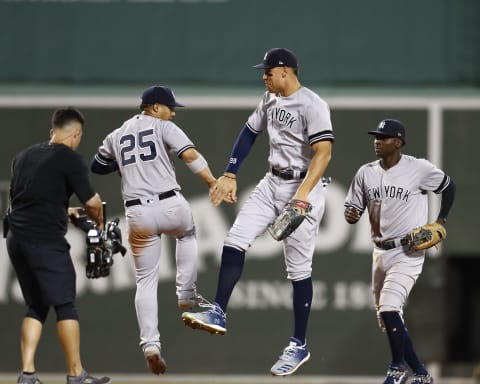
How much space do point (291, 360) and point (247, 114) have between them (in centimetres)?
614

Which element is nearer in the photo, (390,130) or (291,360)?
(291,360)

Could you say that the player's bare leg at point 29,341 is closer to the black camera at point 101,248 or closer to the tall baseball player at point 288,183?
the black camera at point 101,248

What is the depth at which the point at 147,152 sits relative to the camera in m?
8.55

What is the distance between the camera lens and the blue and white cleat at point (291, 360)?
27.9 ft

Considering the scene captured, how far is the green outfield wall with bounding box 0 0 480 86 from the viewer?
47.8ft

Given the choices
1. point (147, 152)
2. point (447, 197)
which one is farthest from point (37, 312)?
point (447, 197)

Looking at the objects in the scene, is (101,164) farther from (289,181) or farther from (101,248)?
(289,181)

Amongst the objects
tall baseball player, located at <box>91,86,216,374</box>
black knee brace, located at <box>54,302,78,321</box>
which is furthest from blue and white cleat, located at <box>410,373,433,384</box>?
black knee brace, located at <box>54,302,78,321</box>

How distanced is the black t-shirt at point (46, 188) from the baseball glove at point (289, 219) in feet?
4.43

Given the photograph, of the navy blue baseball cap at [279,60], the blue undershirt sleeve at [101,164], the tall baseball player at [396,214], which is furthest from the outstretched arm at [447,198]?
the blue undershirt sleeve at [101,164]

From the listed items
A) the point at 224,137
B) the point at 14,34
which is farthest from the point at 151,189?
the point at 14,34

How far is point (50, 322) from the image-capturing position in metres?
14.2

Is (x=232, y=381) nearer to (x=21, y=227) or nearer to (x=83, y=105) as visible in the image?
(x=83, y=105)

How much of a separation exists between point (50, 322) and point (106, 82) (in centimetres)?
314
